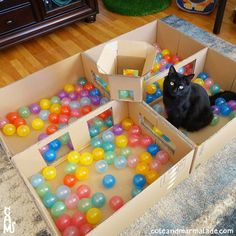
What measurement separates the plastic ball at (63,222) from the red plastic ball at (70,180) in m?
0.19

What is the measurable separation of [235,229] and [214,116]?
673mm

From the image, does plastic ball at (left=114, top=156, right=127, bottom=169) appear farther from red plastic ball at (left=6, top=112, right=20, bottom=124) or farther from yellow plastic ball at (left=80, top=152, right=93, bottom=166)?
red plastic ball at (left=6, top=112, right=20, bottom=124)

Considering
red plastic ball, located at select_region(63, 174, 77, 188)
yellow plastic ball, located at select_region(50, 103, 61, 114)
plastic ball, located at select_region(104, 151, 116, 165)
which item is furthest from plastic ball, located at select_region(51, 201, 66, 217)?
yellow plastic ball, located at select_region(50, 103, 61, 114)

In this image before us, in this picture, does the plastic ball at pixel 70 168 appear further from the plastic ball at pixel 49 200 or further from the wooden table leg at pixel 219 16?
the wooden table leg at pixel 219 16

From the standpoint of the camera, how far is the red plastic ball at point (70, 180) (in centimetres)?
133

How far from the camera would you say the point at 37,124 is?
5.35 feet

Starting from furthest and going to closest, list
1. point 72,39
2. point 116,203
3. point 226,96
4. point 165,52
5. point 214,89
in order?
point 72,39 → point 165,52 → point 214,89 → point 226,96 → point 116,203

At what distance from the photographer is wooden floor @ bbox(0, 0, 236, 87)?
2.22 m

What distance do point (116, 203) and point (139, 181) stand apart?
16cm

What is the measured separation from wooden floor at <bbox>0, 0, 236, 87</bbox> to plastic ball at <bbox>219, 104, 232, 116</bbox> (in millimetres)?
967

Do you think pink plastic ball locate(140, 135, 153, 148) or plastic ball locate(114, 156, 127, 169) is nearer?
plastic ball locate(114, 156, 127, 169)

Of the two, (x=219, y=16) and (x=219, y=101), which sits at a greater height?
(x=219, y=16)

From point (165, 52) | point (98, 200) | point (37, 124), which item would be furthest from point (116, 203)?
point (165, 52)

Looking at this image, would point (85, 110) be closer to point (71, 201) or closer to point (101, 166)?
point (101, 166)
